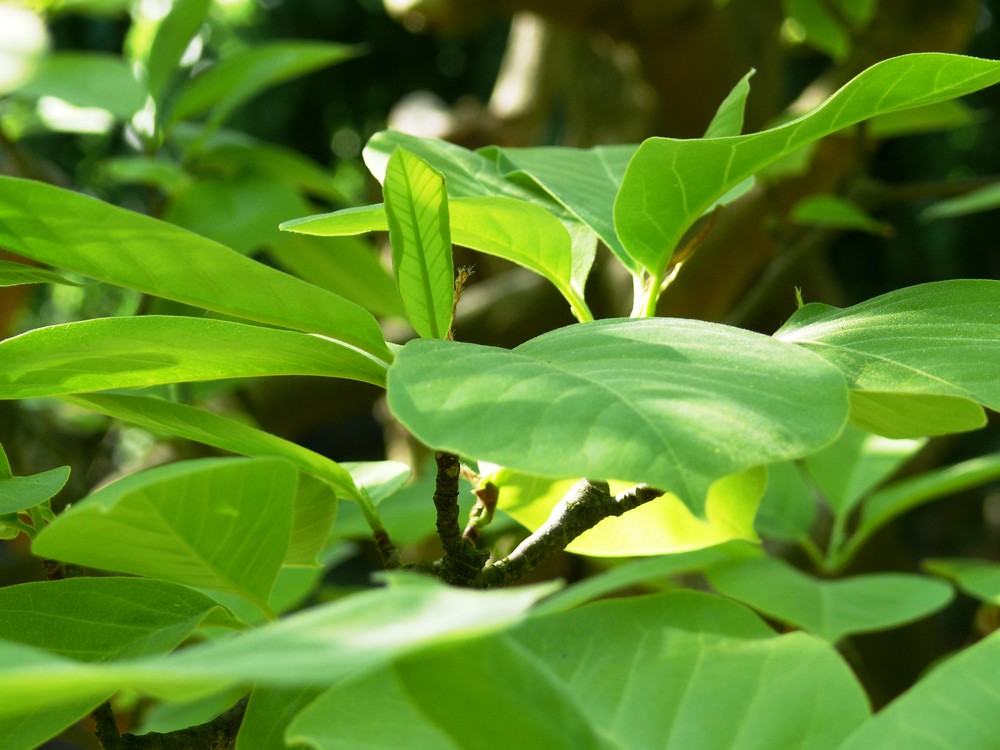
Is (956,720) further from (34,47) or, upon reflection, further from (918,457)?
(918,457)

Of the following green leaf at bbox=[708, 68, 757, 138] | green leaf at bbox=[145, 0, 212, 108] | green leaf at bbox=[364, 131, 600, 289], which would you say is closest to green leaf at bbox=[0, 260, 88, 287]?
green leaf at bbox=[364, 131, 600, 289]

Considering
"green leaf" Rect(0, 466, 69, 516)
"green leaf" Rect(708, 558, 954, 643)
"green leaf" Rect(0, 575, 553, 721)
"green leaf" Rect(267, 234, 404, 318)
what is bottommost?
"green leaf" Rect(708, 558, 954, 643)

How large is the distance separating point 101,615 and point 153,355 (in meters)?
0.08

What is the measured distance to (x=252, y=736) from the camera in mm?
276

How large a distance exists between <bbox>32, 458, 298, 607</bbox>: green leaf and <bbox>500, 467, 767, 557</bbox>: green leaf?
95mm

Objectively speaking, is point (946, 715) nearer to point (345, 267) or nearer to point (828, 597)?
point (828, 597)

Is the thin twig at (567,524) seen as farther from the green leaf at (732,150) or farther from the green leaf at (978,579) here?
the green leaf at (978,579)

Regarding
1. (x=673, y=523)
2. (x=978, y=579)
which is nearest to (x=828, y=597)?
(x=978, y=579)

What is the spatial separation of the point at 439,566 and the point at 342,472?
1.7 inches

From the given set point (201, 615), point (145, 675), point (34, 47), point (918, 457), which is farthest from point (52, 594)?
point (918, 457)

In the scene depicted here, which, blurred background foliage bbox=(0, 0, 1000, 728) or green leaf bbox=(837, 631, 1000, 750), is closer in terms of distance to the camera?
green leaf bbox=(837, 631, 1000, 750)

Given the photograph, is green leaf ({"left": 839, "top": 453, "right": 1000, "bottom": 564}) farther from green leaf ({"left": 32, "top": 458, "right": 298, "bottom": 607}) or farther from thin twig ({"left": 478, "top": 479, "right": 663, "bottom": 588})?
green leaf ({"left": 32, "top": 458, "right": 298, "bottom": 607})

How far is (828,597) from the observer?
1.94ft

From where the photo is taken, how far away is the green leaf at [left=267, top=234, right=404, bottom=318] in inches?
35.2
